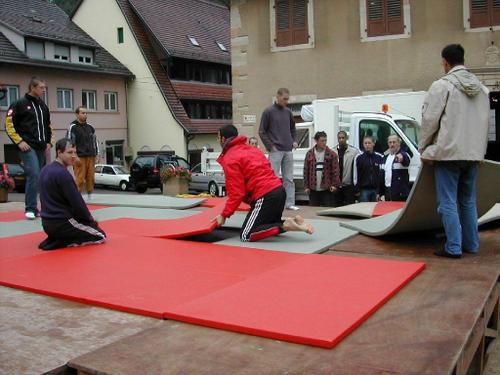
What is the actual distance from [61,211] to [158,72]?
107 ft

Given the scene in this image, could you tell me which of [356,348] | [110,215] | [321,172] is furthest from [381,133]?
[356,348]

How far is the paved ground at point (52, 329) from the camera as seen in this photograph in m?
2.71

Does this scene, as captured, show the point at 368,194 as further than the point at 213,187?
No

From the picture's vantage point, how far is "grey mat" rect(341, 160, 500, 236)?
5039mm

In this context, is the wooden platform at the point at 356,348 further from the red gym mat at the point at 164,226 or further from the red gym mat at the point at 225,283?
the red gym mat at the point at 164,226

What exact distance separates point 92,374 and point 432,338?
1519 millimetres

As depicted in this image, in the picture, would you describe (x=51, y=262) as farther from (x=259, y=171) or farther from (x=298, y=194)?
(x=298, y=194)

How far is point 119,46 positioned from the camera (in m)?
37.4

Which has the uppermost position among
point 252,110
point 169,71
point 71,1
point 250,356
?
point 71,1

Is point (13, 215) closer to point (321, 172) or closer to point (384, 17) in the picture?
point (321, 172)

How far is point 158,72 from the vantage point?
3694 cm

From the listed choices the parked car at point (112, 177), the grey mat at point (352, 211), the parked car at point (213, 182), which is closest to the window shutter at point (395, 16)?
the parked car at point (213, 182)

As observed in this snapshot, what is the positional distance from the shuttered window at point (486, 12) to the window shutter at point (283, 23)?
5.59 metres

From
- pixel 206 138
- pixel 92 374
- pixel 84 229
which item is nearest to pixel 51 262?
pixel 84 229
